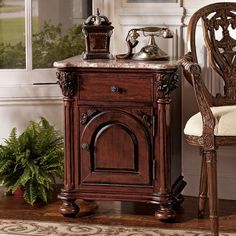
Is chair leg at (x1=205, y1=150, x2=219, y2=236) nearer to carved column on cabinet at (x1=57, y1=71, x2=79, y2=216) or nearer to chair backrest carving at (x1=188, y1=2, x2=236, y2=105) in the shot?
chair backrest carving at (x1=188, y1=2, x2=236, y2=105)

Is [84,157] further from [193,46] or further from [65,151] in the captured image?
[193,46]

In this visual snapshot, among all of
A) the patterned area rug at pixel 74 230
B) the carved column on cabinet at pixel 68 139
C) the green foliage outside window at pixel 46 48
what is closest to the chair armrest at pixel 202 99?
the patterned area rug at pixel 74 230

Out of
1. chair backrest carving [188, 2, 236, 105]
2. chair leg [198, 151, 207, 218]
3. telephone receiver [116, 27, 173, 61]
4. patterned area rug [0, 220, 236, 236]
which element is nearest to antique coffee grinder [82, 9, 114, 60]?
telephone receiver [116, 27, 173, 61]

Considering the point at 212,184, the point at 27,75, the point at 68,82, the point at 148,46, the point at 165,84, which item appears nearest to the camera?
the point at 212,184

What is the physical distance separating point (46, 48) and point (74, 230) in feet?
4.25

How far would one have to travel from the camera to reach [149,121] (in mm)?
3691

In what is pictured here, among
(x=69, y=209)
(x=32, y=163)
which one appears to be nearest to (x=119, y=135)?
(x=69, y=209)

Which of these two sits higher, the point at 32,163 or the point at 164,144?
the point at 164,144

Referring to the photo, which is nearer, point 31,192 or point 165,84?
point 165,84

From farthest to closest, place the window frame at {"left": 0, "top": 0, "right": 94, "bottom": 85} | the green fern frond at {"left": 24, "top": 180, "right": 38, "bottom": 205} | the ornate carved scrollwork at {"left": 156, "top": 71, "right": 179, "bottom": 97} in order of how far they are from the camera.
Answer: the window frame at {"left": 0, "top": 0, "right": 94, "bottom": 85} → the green fern frond at {"left": 24, "top": 180, "right": 38, "bottom": 205} → the ornate carved scrollwork at {"left": 156, "top": 71, "right": 179, "bottom": 97}

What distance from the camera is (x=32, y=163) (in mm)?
4035

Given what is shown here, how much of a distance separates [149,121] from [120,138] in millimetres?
171

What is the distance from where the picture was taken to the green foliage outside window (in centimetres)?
445

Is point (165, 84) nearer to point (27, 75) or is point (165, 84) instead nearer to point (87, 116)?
point (87, 116)
